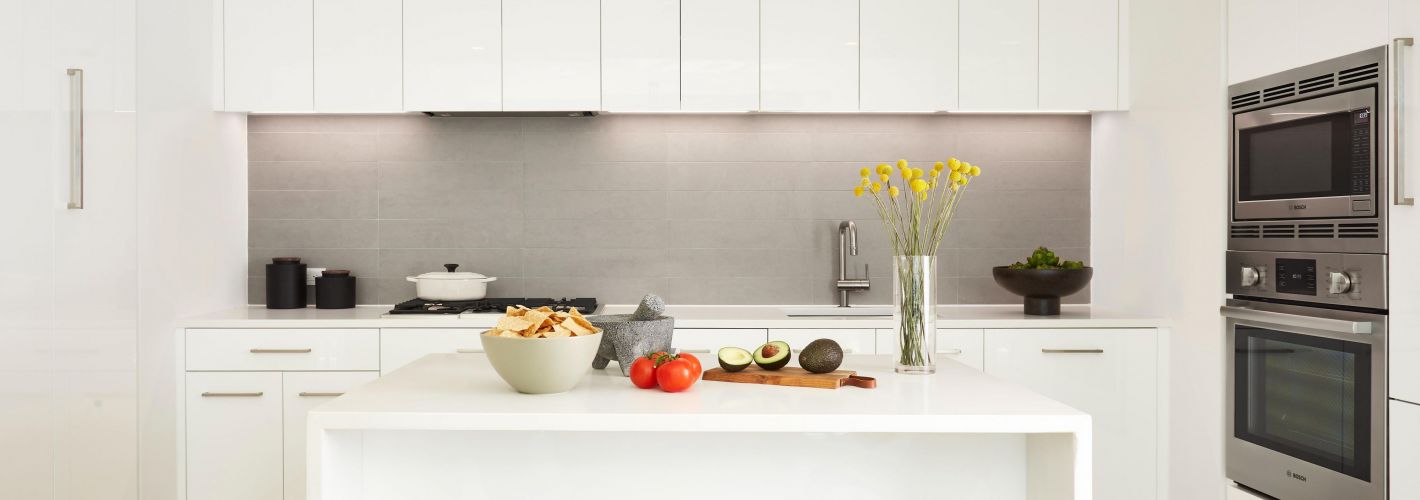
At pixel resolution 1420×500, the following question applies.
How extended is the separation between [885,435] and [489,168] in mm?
2582

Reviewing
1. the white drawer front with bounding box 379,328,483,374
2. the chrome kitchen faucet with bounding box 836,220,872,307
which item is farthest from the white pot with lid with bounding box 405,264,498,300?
the chrome kitchen faucet with bounding box 836,220,872,307

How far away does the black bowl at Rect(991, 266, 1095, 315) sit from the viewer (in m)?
3.47

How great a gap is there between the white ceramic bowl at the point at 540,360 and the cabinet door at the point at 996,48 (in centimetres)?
234

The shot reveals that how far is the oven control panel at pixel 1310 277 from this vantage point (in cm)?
247

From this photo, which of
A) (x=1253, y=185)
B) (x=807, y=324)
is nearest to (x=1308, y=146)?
(x=1253, y=185)

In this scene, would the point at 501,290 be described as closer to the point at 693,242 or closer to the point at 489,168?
the point at 489,168

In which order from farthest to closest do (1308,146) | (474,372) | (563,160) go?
(563,160)
(1308,146)
(474,372)

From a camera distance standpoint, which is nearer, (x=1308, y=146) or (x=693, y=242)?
(x=1308, y=146)

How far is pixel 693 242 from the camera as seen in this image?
13.3 feet

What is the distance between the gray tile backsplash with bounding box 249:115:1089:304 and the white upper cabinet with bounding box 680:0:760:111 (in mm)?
418

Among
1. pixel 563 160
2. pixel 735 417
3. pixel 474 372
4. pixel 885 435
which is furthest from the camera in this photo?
pixel 563 160

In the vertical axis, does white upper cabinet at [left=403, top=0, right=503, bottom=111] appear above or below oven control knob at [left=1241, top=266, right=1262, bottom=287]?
above

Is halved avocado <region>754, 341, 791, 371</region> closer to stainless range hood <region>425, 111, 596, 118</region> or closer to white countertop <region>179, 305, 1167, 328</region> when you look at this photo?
white countertop <region>179, 305, 1167, 328</region>
